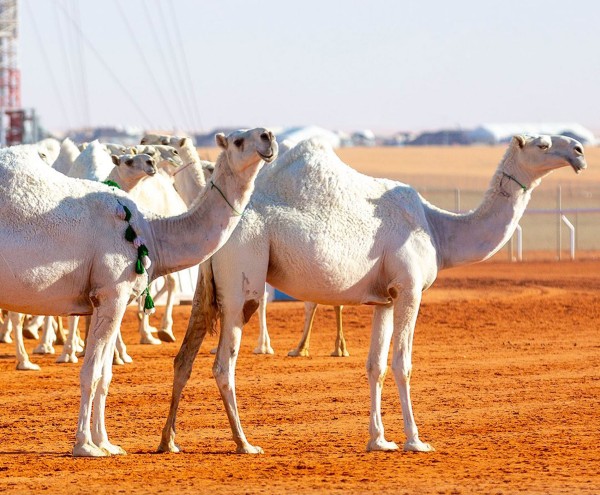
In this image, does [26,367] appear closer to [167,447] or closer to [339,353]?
[339,353]

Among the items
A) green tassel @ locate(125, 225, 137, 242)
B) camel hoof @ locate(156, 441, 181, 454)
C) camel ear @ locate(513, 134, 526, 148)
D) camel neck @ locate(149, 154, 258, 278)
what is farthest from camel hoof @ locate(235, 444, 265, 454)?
camel ear @ locate(513, 134, 526, 148)

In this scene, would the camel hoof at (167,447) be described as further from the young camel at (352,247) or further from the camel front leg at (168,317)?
the camel front leg at (168,317)

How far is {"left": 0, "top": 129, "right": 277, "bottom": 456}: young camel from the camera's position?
428 inches

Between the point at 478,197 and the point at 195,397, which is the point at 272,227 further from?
the point at 478,197

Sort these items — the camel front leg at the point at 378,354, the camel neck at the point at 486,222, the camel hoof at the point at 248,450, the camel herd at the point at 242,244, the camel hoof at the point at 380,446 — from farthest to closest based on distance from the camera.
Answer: the camel neck at the point at 486,222 < the camel front leg at the point at 378,354 < the camel hoof at the point at 380,446 < the camel hoof at the point at 248,450 < the camel herd at the point at 242,244

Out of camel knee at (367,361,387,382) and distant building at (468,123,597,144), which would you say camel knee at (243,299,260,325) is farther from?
distant building at (468,123,597,144)

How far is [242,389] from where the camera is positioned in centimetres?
1559

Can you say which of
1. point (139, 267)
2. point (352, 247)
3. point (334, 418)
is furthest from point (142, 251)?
point (334, 418)

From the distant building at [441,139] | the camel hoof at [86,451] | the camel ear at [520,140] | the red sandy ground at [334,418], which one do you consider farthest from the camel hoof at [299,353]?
the distant building at [441,139]

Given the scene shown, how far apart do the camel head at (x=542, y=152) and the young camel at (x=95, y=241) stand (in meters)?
2.56

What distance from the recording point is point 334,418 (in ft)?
44.7

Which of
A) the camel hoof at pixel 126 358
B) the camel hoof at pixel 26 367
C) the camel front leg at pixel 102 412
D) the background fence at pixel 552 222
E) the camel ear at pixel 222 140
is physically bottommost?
the background fence at pixel 552 222

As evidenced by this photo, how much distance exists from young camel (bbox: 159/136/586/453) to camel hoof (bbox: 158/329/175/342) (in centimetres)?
876

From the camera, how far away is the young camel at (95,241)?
1088cm
